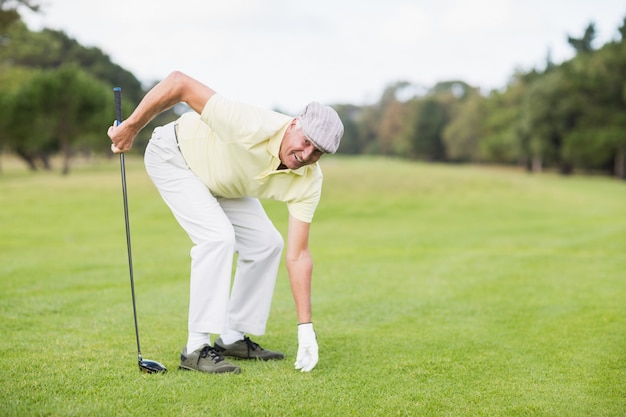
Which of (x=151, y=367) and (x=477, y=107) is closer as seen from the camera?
(x=151, y=367)

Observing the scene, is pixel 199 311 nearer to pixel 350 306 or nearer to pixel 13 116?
pixel 350 306

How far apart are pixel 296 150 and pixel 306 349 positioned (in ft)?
4.27

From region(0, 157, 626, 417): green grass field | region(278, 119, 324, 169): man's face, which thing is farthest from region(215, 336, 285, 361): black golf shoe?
region(278, 119, 324, 169): man's face

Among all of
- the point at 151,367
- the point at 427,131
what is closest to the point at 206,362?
the point at 151,367

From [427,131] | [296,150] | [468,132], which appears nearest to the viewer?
[296,150]

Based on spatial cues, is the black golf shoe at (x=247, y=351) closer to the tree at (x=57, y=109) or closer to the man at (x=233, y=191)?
the man at (x=233, y=191)

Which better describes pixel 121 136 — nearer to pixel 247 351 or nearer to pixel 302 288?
pixel 302 288

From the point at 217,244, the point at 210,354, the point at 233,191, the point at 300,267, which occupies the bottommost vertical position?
the point at 210,354

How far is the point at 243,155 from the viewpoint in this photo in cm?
407

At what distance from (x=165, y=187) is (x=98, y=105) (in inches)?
1699

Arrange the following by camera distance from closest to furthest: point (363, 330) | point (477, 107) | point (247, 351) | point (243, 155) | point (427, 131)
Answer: point (243, 155)
point (247, 351)
point (363, 330)
point (477, 107)
point (427, 131)

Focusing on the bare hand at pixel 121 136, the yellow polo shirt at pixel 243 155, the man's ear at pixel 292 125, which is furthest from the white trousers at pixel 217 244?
the man's ear at pixel 292 125

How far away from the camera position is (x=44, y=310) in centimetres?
612

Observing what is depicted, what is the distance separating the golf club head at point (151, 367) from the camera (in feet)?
13.1
